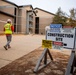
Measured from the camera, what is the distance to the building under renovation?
23.9m

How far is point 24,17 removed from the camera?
3148 centimetres

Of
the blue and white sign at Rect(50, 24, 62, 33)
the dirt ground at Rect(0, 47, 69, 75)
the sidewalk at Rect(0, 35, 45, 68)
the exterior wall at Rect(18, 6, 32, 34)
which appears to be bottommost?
the dirt ground at Rect(0, 47, 69, 75)

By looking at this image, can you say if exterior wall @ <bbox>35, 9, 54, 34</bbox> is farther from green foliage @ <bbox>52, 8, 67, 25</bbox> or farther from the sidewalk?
the sidewalk

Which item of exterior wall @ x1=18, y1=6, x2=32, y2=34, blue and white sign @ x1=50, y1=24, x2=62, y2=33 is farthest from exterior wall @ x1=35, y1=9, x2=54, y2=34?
blue and white sign @ x1=50, y1=24, x2=62, y2=33

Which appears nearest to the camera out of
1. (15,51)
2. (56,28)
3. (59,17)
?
(56,28)

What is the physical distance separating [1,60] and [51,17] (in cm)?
3403

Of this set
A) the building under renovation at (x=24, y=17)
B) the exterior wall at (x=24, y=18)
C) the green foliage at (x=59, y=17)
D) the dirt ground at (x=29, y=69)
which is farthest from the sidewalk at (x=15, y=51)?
the green foliage at (x=59, y=17)

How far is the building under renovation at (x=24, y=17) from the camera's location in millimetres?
23859

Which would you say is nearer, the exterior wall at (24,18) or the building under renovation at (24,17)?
the building under renovation at (24,17)

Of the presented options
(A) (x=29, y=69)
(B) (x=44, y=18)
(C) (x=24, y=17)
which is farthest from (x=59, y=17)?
(A) (x=29, y=69)

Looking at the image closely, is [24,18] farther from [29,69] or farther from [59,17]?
[29,69]

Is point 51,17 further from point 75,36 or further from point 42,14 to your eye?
point 75,36

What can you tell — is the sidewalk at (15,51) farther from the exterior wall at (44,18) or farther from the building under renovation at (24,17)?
the exterior wall at (44,18)

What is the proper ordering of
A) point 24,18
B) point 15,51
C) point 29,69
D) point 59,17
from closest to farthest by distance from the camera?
point 29,69 → point 15,51 → point 24,18 → point 59,17
